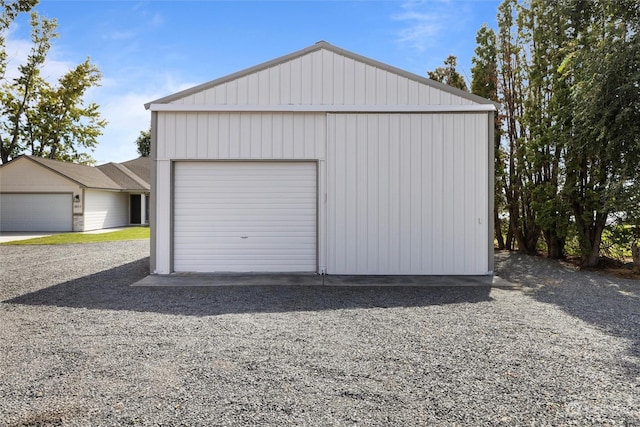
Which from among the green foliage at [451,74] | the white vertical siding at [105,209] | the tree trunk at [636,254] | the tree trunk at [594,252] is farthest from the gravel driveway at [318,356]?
the white vertical siding at [105,209]

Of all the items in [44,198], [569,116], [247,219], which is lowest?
[247,219]

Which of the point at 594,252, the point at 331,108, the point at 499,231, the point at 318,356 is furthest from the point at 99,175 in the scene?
the point at 594,252

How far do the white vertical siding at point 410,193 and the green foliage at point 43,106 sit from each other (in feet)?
90.8

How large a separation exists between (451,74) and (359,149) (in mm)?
6456

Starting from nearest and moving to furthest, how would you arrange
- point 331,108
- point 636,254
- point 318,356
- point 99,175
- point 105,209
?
1. point 318,356
2. point 331,108
3. point 636,254
4. point 105,209
5. point 99,175

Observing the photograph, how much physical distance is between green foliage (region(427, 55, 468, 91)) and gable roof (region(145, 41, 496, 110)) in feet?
16.5

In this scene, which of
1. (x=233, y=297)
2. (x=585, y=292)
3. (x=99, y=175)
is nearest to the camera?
(x=233, y=297)

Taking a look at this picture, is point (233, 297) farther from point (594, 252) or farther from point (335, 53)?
point (594, 252)

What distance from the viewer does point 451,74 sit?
41.1 feet

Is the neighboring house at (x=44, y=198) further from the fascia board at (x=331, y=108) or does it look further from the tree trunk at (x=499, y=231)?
the tree trunk at (x=499, y=231)

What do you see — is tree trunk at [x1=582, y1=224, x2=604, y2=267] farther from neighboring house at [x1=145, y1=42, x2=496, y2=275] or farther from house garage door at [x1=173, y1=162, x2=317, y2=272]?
house garage door at [x1=173, y1=162, x2=317, y2=272]

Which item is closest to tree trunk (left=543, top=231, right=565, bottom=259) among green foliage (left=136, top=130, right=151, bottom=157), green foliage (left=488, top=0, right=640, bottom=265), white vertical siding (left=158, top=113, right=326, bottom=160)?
green foliage (left=488, top=0, right=640, bottom=265)

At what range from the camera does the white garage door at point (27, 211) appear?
19.8 metres

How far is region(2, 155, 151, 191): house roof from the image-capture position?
65.4 feet
